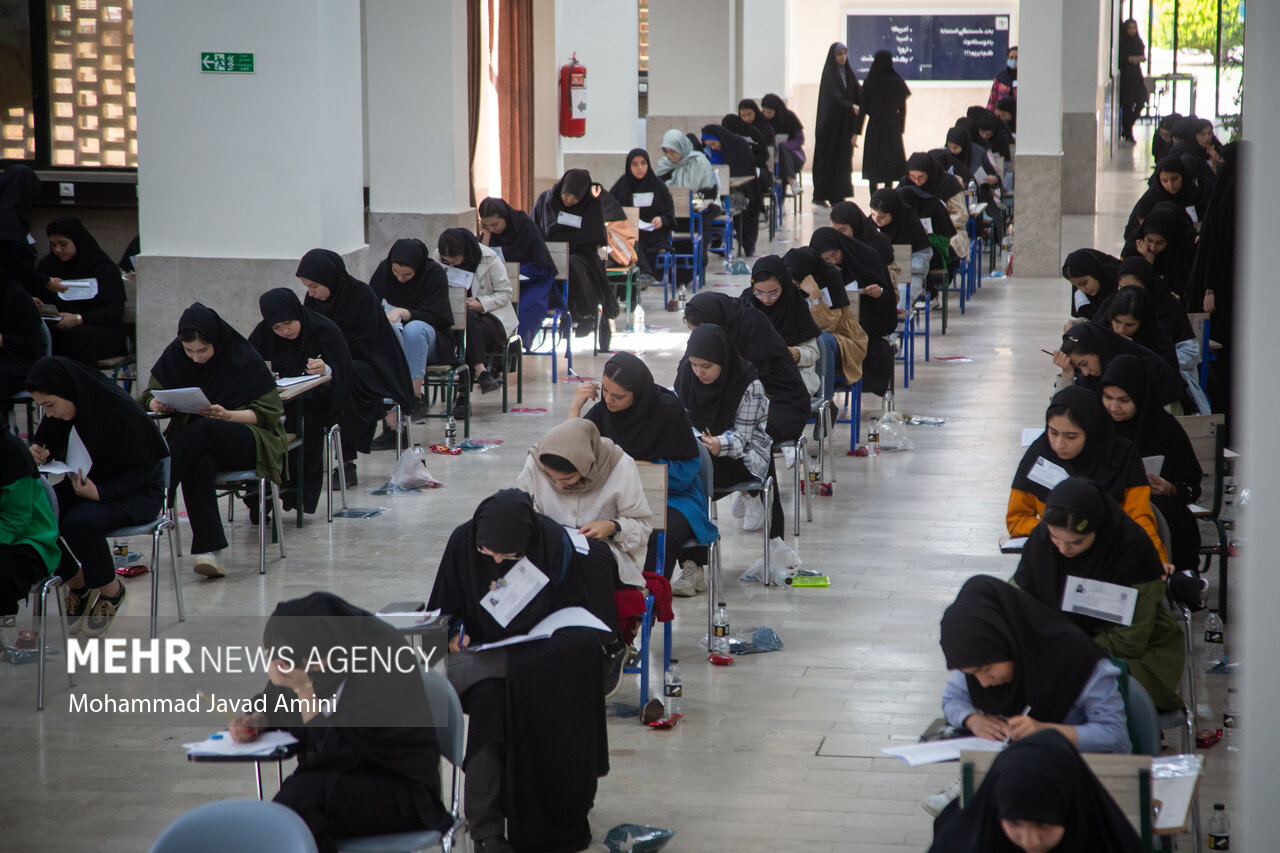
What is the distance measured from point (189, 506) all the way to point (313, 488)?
1063mm

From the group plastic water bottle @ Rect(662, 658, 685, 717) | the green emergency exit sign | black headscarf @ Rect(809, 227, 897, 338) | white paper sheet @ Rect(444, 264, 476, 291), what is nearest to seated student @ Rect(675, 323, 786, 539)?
plastic water bottle @ Rect(662, 658, 685, 717)

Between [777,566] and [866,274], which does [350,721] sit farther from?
[866,274]

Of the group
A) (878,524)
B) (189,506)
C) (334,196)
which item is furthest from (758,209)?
(189,506)

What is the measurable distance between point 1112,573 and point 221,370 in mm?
4109

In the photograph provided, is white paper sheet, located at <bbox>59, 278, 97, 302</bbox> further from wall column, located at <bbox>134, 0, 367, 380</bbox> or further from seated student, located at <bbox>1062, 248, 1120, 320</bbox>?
seated student, located at <bbox>1062, 248, 1120, 320</bbox>

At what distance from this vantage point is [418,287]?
9.22m

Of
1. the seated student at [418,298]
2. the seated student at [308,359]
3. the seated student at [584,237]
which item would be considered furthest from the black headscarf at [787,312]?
the seated student at [584,237]

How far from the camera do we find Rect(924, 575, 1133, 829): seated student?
12.0ft

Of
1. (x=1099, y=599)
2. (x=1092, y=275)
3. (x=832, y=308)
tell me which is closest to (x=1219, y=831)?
(x=1099, y=599)

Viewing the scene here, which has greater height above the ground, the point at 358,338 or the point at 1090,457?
the point at 358,338

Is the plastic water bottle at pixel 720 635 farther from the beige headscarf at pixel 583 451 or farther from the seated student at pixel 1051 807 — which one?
the seated student at pixel 1051 807

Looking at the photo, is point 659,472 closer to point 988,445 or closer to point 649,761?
point 649,761

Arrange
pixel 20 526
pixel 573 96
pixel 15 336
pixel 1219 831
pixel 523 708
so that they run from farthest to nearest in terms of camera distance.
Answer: pixel 573 96 → pixel 15 336 → pixel 20 526 → pixel 523 708 → pixel 1219 831

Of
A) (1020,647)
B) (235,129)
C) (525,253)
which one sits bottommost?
(1020,647)
